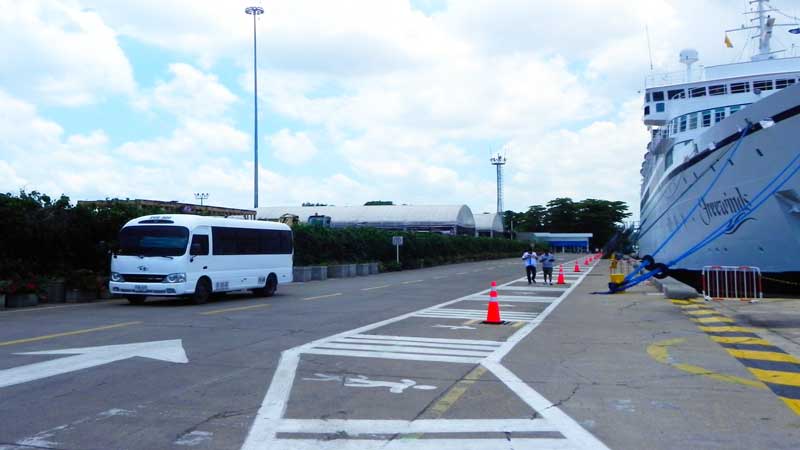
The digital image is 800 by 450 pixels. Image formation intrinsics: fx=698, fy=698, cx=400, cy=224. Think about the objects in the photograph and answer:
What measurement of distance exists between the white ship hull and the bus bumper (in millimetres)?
15767

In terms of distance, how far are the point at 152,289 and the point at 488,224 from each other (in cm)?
8347

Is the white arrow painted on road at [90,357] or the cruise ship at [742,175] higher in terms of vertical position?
the cruise ship at [742,175]

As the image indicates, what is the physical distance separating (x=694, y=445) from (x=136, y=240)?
16.0 m

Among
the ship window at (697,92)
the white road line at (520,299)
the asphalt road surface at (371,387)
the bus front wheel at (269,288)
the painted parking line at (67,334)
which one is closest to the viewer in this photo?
the asphalt road surface at (371,387)

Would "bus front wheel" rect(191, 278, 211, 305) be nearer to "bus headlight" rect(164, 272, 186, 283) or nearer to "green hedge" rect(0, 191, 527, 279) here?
"bus headlight" rect(164, 272, 186, 283)

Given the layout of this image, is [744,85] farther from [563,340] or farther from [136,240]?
[136,240]

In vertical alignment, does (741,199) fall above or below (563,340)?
above

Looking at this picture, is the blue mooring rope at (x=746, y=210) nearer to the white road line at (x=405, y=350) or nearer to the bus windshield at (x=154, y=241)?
the white road line at (x=405, y=350)

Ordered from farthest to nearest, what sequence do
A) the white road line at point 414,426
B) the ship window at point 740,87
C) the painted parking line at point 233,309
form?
the ship window at point 740,87 → the painted parking line at point 233,309 → the white road line at point 414,426

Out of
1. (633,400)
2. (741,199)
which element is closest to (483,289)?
(741,199)

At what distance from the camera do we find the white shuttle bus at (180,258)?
1800 centimetres

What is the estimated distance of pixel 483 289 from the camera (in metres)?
26.4

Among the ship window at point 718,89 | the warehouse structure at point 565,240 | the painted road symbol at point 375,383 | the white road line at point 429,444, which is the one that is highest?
the ship window at point 718,89

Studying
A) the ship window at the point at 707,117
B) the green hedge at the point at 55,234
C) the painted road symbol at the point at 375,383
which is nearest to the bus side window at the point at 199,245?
the green hedge at the point at 55,234
